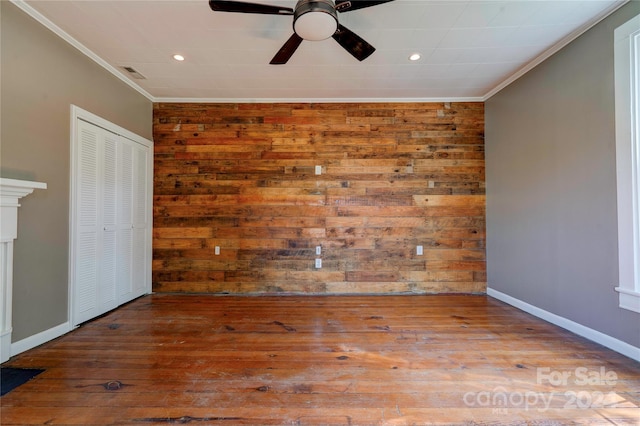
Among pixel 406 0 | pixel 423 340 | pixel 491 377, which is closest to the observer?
pixel 491 377

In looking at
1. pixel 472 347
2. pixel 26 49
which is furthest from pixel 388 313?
pixel 26 49

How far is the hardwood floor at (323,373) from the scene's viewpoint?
1461 mm

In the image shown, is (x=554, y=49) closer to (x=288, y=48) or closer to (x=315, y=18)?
(x=315, y=18)

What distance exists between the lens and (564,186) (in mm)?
2492

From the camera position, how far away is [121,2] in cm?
198

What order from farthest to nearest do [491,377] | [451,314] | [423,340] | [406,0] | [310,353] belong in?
[451,314] → [423,340] → [310,353] → [406,0] → [491,377]

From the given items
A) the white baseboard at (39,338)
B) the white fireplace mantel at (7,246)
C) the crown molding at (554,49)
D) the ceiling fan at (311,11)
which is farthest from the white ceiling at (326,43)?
the white baseboard at (39,338)

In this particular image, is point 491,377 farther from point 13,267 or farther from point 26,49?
point 26,49

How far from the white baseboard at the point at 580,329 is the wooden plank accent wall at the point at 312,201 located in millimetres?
621

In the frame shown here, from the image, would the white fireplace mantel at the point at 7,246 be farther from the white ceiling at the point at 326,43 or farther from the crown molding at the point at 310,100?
the crown molding at the point at 310,100

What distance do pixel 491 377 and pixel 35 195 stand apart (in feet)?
12.2

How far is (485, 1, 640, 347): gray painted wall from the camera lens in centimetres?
212

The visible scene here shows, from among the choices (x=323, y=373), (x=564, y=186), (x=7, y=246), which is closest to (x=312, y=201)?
(x=323, y=373)

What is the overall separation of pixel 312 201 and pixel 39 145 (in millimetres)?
2696
